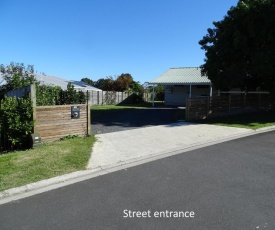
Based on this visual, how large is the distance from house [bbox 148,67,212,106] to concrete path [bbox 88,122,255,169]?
51.6 ft

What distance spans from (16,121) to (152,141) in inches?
178

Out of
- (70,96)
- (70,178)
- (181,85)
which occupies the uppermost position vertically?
(181,85)

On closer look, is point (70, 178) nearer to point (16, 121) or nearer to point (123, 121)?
point (16, 121)

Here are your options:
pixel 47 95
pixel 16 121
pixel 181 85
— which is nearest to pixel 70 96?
pixel 47 95

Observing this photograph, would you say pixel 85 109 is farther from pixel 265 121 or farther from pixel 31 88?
pixel 265 121

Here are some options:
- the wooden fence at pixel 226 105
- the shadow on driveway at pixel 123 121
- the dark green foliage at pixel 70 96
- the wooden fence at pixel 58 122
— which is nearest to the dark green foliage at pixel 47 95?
the dark green foliage at pixel 70 96

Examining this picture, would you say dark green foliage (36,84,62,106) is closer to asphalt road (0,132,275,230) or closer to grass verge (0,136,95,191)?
grass verge (0,136,95,191)

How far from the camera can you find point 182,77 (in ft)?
98.6

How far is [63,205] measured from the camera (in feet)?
15.5

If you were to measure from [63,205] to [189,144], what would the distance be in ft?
18.5

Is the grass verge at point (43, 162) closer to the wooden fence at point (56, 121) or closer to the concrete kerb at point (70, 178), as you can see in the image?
the concrete kerb at point (70, 178)

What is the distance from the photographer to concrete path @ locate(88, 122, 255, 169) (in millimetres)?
7798

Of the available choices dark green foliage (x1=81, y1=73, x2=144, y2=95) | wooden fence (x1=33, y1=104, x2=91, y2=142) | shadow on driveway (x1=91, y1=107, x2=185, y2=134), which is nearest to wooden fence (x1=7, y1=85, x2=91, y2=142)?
wooden fence (x1=33, y1=104, x2=91, y2=142)

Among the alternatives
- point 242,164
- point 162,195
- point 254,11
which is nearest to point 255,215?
point 162,195
